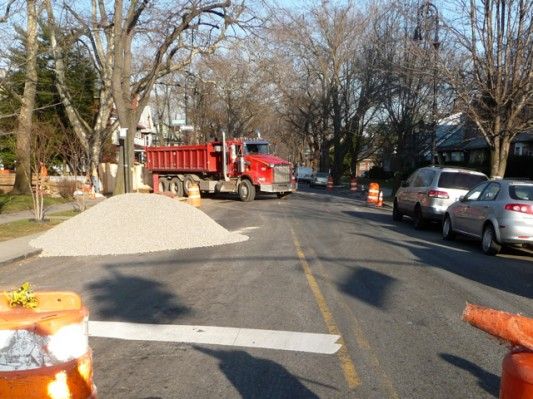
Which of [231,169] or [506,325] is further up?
[506,325]

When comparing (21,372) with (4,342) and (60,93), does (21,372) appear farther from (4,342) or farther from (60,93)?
(60,93)

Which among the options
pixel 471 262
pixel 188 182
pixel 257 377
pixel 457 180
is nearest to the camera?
pixel 257 377

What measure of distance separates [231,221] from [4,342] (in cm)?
1651

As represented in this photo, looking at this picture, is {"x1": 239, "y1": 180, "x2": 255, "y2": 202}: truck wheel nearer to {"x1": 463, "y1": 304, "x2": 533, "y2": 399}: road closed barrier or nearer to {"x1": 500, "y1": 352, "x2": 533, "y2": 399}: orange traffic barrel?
{"x1": 463, "y1": 304, "x2": 533, "y2": 399}: road closed barrier

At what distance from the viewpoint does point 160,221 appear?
14.7 m

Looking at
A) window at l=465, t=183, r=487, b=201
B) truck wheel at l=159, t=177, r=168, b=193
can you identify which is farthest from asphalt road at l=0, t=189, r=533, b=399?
truck wheel at l=159, t=177, r=168, b=193

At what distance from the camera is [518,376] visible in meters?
2.61

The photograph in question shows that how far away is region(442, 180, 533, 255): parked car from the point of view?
12117 mm

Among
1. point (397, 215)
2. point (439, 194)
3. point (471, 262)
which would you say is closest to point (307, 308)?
point (471, 262)

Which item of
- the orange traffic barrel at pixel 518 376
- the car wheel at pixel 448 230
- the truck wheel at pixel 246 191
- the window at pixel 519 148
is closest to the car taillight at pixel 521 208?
the car wheel at pixel 448 230

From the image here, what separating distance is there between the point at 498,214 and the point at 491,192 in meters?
1.00

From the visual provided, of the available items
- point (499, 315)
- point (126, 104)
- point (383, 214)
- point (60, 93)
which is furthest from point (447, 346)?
point (60, 93)

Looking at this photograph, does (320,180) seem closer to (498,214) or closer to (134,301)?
(498,214)

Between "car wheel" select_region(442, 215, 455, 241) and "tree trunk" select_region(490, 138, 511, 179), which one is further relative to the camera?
"tree trunk" select_region(490, 138, 511, 179)
